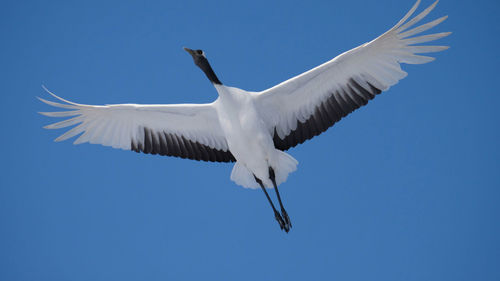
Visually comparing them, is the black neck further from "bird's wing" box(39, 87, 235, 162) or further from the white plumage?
"bird's wing" box(39, 87, 235, 162)

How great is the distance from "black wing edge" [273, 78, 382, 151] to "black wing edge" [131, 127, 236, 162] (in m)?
0.86

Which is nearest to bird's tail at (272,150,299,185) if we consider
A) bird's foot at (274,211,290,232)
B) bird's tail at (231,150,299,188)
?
bird's tail at (231,150,299,188)

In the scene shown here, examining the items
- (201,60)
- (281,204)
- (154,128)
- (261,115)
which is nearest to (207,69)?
(201,60)

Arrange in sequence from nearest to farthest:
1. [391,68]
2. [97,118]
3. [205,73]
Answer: [391,68], [205,73], [97,118]

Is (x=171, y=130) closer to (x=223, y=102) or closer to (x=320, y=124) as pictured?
(x=223, y=102)

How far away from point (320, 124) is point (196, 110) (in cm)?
155

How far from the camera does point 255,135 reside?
7.03 m

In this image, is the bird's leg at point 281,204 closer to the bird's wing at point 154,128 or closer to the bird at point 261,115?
the bird at point 261,115

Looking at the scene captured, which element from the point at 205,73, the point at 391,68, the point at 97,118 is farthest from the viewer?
the point at 97,118

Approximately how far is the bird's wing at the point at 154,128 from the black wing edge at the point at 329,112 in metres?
0.89

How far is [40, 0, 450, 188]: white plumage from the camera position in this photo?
676 centimetres

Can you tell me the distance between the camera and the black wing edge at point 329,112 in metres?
7.05

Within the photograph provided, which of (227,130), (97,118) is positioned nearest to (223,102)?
(227,130)

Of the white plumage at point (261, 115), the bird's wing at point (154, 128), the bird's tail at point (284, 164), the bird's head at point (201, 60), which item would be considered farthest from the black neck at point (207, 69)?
the bird's tail at point (284, 164)
